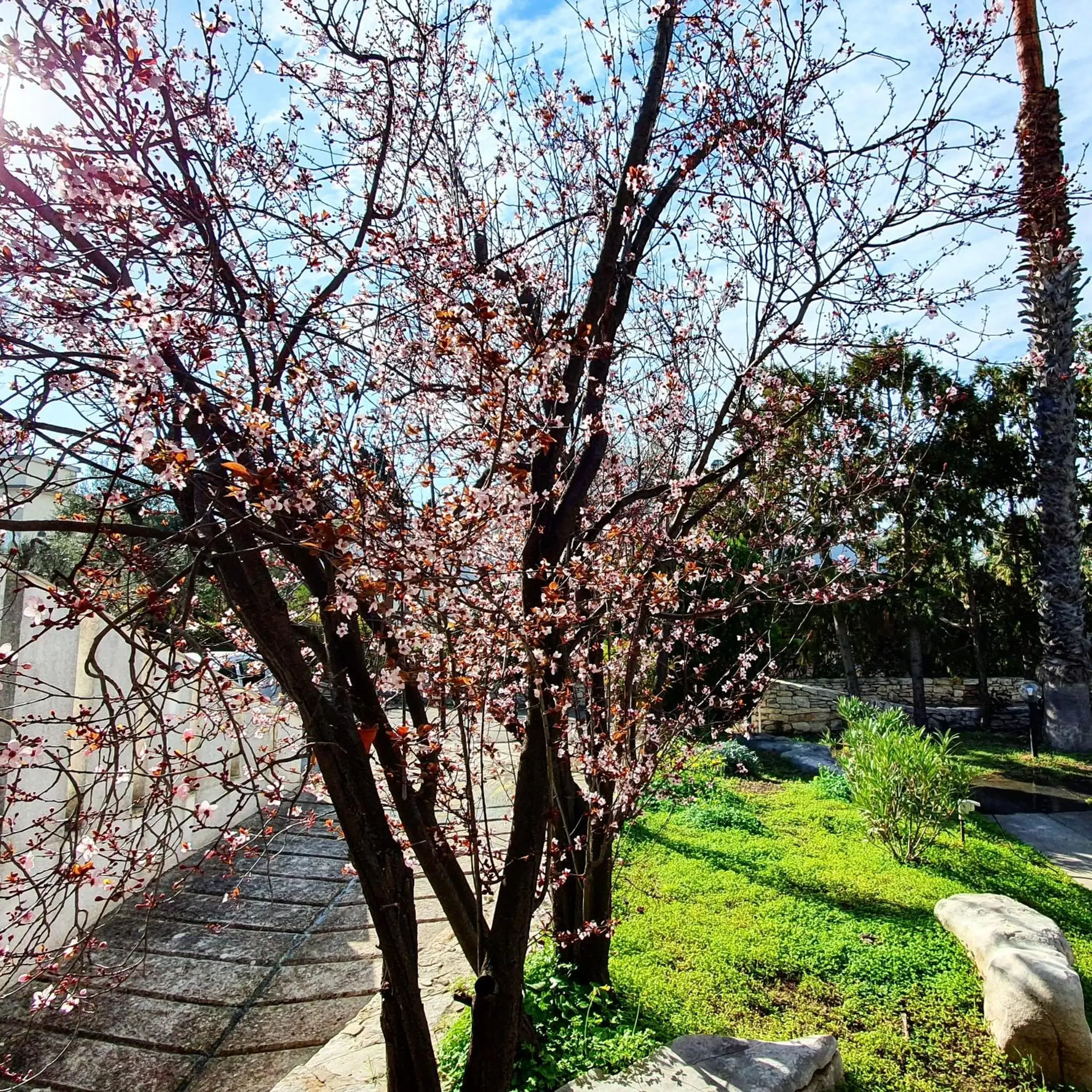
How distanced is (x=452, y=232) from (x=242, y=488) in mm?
2102

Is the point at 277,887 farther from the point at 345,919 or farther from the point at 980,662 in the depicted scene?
the point at 980,662

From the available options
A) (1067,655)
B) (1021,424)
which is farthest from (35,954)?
(1021,424)

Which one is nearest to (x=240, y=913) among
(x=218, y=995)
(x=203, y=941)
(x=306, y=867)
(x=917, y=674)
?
(x=203, y=941)

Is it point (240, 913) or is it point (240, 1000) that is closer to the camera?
point (240, 1000)

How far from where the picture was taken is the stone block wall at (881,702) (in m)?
11.4

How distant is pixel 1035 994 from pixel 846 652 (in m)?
9.33

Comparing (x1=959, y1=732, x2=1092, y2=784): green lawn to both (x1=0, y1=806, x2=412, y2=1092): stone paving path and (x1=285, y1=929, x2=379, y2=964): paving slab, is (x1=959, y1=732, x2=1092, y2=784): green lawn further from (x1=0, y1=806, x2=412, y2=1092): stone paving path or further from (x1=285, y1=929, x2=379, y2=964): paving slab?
(x1=0, y1=806, x2=412, y2=1092): stone paving path

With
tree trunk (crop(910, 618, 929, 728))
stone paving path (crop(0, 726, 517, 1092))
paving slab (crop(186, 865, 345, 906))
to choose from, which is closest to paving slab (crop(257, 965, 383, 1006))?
stone paving path (crop(0, 726, 517, 1092))

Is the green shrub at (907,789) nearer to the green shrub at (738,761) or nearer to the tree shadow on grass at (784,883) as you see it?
the tree shadow on grass at (784,883)

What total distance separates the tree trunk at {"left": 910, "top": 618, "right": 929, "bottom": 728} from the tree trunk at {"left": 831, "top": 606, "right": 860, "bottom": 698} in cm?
83

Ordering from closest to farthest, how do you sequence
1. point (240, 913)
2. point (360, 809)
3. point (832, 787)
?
1. point (360, 809)
2. point (240, 913)
3. point (832, 787)

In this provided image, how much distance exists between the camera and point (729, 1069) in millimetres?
2982

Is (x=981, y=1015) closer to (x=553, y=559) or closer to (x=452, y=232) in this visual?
(x=553, y=559)

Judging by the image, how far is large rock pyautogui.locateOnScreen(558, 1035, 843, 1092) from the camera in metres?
2.89
